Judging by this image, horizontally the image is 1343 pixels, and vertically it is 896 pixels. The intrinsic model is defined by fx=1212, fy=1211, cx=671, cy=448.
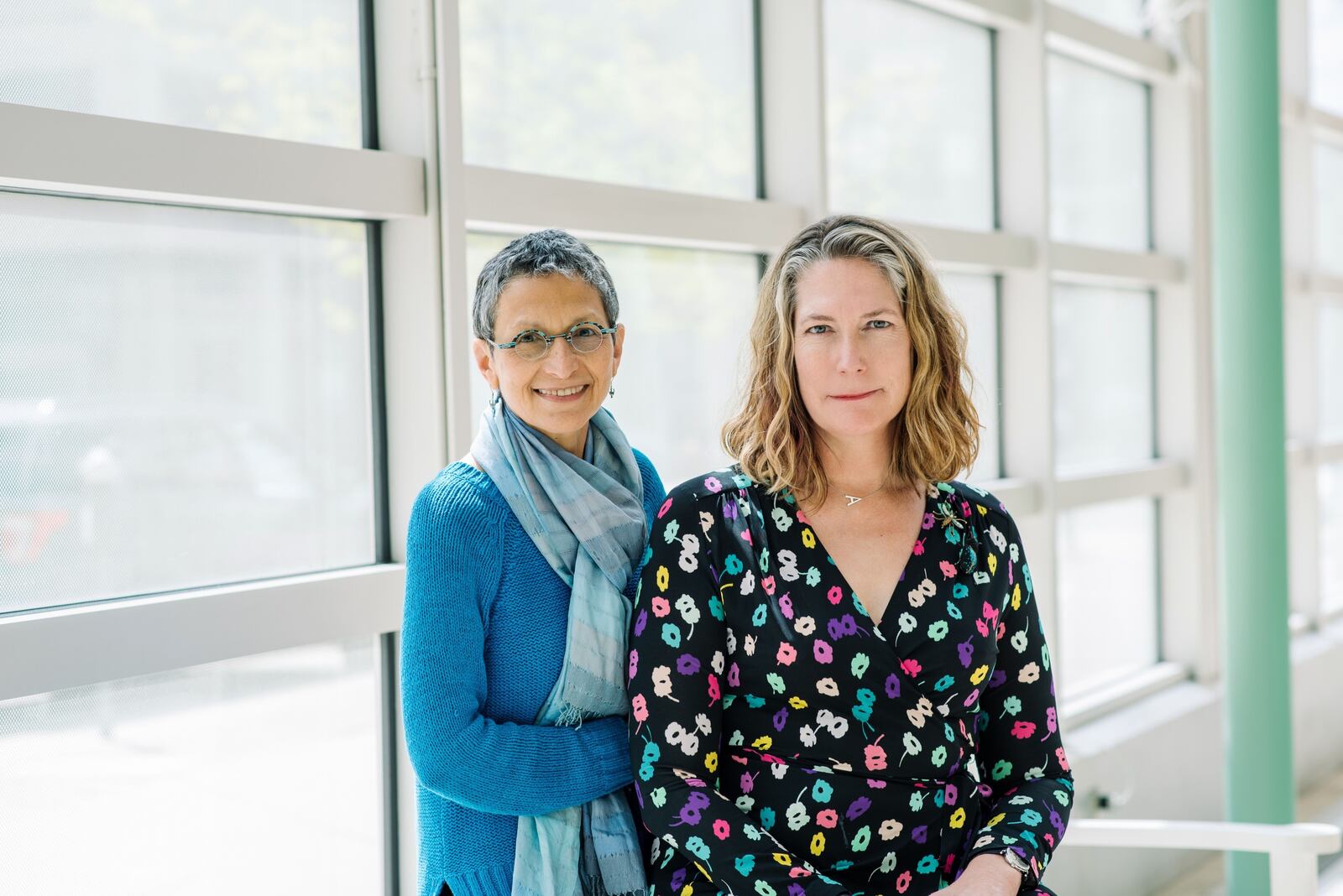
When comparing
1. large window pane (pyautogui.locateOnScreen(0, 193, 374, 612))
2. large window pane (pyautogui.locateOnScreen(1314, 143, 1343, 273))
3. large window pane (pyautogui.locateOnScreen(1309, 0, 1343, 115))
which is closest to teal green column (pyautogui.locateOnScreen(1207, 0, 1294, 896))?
large window pane (pyautogui.locateOnScreen(0, 193, 374, 612))

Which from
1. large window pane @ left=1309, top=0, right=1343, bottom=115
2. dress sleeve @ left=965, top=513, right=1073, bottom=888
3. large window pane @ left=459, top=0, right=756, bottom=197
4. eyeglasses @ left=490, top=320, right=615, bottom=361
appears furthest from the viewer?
large window pane @ left=1309, top=0, right=1343, bottom=115

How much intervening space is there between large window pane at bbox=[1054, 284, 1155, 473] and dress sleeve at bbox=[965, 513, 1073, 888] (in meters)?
2.31

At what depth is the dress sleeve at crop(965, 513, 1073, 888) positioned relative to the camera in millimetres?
1665

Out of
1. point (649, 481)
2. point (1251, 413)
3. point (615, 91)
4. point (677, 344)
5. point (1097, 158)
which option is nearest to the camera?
point (649, 481)

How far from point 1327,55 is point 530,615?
18.8ft

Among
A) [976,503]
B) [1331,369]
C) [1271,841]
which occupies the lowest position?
[1271,841]

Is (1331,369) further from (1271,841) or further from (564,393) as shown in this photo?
(564,393)

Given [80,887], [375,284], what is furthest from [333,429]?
[80,887]

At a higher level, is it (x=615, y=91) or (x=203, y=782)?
(x=615, y=91)

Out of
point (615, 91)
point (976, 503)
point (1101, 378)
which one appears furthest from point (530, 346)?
point (1101, 378)

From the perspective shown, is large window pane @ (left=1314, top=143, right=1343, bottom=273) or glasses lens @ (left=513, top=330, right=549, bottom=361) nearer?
glasses lens @ (left=513, top=330, right=549, bottom=361)

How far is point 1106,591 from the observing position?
14.0 ft

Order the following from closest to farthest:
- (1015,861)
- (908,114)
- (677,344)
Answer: (1015,861), (677,344), (908,114)

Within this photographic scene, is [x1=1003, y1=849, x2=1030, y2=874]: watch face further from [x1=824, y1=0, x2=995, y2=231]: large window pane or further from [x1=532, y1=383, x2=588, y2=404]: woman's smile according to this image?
[x1=824, y1=0, x2=995, y2=231]: large window pane
